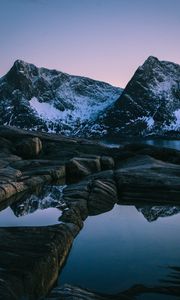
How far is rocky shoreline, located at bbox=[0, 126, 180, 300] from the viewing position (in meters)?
11.8

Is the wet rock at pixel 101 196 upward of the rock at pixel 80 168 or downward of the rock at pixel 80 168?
upward

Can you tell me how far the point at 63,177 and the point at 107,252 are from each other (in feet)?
60.4

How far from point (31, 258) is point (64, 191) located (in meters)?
13.3

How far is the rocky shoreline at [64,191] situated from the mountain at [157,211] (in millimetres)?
1627

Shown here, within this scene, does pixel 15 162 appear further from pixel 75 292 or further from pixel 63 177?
pixel 75 292

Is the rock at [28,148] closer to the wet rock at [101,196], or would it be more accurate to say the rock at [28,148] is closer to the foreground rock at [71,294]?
the wet rock at [101,196]

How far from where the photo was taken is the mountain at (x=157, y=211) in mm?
22109

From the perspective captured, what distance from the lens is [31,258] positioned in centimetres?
1228

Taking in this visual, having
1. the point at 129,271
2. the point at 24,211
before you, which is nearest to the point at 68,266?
the point at 129,271

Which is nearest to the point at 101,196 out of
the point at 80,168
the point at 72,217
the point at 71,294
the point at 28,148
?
the point at 72,217


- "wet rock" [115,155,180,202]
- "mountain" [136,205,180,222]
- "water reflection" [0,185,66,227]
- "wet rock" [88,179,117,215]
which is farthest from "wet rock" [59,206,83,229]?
"wet rock" [115,155,180,202]

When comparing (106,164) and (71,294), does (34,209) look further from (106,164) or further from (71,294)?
(106,164)

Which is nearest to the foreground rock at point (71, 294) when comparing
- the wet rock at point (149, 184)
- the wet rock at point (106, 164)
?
the wet rock at point (149, 184)

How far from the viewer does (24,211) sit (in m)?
21.5
